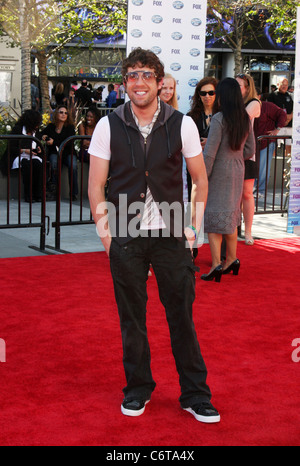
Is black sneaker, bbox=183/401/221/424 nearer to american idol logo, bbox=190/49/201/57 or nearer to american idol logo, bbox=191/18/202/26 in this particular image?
→ american idol logo, bbox=190/49/201/57

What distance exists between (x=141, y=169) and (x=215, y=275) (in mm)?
3397

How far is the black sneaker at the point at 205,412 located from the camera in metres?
3.77

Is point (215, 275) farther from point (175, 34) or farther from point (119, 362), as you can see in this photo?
point (175, 34)

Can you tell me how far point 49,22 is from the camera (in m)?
19.7

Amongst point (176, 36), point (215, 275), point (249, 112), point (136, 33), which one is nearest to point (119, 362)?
point (215, 275)

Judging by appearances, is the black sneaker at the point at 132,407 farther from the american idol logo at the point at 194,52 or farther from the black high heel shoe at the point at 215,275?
the american idol logo at the point at 194,52

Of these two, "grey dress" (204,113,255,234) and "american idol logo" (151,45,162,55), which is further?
"american idol logo" (151,45,162,55)

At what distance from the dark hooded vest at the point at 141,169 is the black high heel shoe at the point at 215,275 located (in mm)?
3152

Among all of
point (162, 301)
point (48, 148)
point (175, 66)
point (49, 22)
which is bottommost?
point (162, 301)

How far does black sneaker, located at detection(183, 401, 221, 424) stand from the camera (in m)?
3.77

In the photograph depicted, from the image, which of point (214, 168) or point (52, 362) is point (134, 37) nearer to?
point (214, 168)

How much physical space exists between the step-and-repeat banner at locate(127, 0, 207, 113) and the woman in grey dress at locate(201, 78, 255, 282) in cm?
194

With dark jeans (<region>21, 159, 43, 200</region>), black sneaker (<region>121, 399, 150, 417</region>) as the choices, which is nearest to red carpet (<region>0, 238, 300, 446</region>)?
black sneaker (<region>121, 399, 150, 417</region>)

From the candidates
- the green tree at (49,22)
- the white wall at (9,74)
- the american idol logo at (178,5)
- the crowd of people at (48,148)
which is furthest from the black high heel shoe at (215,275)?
the white wall at (9,74)
